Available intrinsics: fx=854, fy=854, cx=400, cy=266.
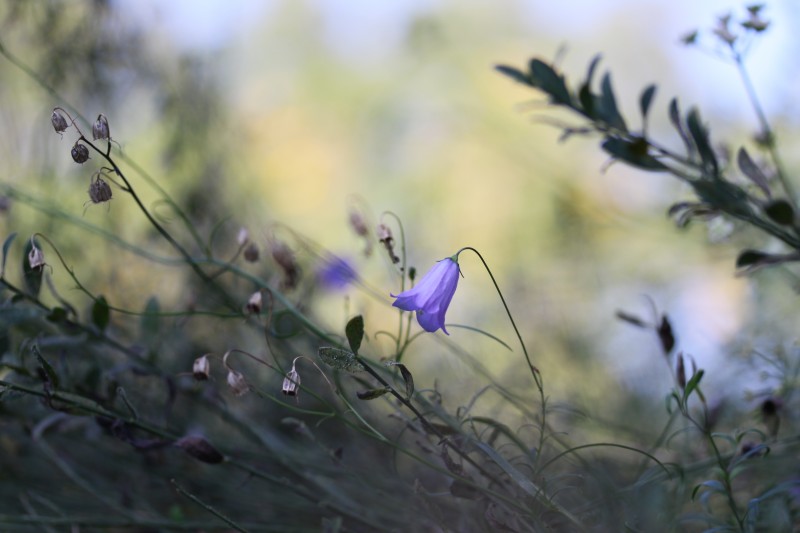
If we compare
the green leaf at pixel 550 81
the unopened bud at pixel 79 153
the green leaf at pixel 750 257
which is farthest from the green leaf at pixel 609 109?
the unopened bud at pixel 79 153

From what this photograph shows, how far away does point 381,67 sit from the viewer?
3223 millimetres

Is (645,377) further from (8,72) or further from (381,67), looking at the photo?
(381,67)

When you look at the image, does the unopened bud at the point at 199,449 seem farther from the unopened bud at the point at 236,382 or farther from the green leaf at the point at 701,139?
the green leaf at the point at 701,139

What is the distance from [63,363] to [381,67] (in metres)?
2.51

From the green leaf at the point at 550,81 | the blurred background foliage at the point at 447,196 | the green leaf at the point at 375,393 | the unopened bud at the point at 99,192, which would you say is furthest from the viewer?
the blurred background foliage at the point at 447,196

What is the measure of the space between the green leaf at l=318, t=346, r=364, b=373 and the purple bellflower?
67mm

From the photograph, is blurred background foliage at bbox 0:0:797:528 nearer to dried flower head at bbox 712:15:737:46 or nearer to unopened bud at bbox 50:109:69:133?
unopened bud at bbox 50:109:69:133

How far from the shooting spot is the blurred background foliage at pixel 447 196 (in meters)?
1.38

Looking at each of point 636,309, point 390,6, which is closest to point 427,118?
point 390,6

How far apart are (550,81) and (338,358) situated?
0.37 m

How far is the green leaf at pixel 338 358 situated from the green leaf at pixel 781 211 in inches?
13.7

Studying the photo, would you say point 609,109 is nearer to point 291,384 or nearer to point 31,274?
point 291,384

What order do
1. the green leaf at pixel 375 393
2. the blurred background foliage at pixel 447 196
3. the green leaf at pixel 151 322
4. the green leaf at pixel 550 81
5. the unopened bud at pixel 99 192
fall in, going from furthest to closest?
1. the blurred background foliage at pixel 447 196
2. the green leaf at pixel 151 322
3. the green leaf at pixel 550 81
4. the unopened bud at pixel 99 192
5. the green leaf at pixel 375 393

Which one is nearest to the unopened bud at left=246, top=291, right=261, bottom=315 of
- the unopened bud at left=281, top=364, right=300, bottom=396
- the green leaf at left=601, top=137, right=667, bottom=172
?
the unopened bud at left=281, top=364, right=300, bottom=396
